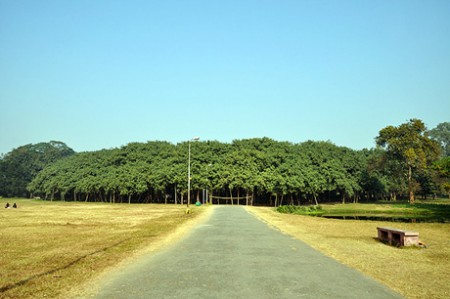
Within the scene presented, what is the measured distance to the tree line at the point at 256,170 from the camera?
70.6 meters

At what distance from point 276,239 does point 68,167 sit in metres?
93.0

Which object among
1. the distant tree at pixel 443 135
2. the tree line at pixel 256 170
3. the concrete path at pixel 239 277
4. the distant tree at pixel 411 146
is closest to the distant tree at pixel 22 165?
the tree line at pixel 256 170

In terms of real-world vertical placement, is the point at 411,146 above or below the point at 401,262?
above

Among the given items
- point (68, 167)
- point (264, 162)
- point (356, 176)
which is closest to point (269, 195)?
point (264, 162)

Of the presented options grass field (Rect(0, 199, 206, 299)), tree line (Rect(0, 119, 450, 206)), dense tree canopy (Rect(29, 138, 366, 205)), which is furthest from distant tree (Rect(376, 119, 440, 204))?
grass field (Rect(0, 199, 206, 299))

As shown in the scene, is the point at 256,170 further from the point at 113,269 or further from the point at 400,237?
the point at 113,269

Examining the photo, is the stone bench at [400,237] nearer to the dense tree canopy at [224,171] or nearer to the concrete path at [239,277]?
the concrete path at [239,277]

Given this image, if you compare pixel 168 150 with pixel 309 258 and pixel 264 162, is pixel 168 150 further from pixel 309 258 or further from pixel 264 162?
pixel 309 258

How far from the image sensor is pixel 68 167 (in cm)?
9681

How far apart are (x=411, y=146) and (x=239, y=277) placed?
238 ft

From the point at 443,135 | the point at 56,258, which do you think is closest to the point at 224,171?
the point at 56,258

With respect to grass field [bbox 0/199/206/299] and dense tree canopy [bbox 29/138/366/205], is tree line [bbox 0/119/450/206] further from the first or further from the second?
grass field [bbox 0/199/206/299]

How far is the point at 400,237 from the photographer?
48.3 feet

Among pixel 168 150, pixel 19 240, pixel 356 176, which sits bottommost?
pixel 19 240
